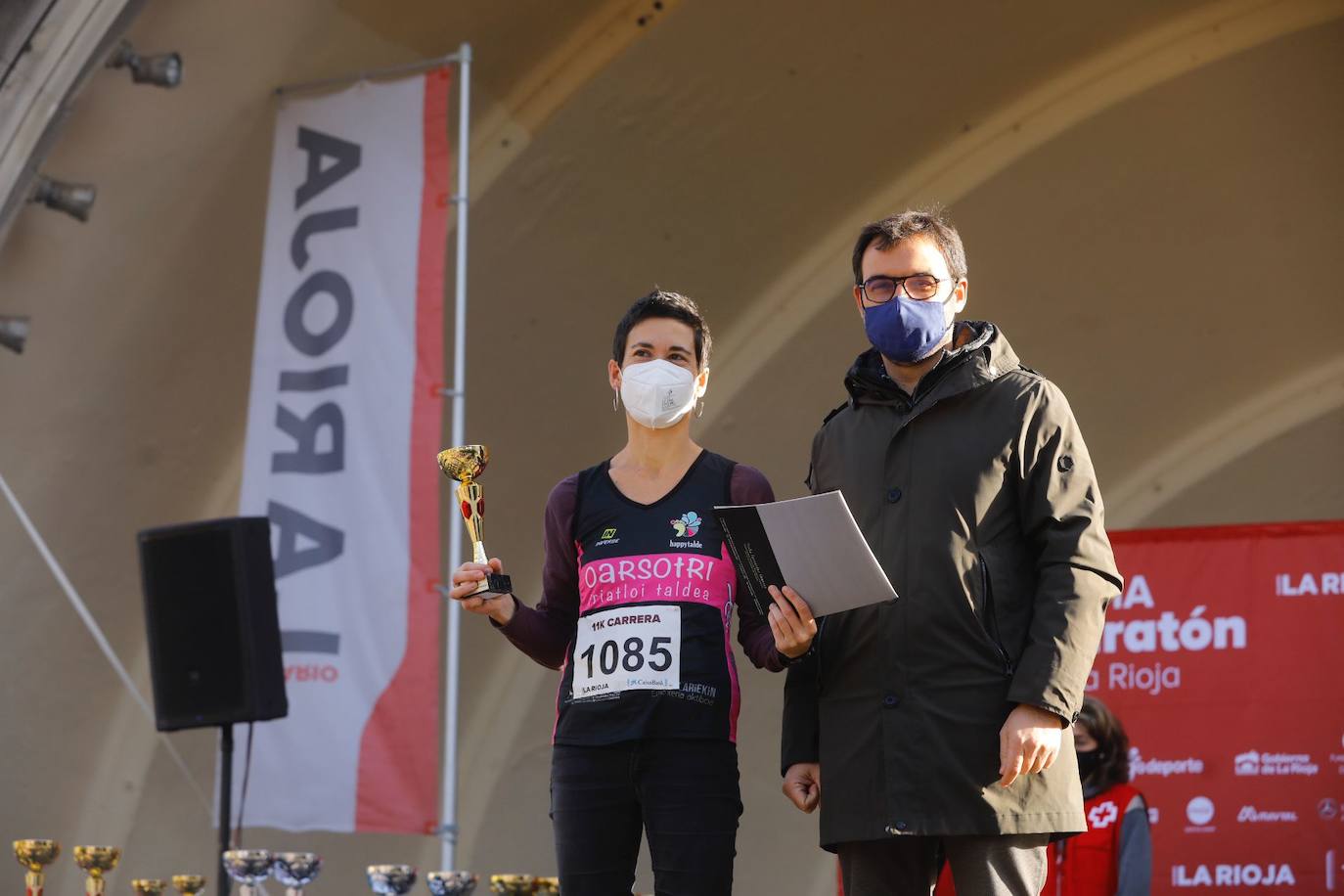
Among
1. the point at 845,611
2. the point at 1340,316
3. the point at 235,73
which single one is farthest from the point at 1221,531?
the point at 235,73

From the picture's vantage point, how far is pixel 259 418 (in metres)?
5.00

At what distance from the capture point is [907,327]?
2246 millimetres

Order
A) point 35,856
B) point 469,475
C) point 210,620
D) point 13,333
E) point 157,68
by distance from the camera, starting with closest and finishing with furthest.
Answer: point 469,475 < point 35,856 < point 210,620 < point 157,68 < point 13,333

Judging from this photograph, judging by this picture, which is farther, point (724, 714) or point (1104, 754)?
point (1104, 754)

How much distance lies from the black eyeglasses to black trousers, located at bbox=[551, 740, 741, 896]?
2.43ft

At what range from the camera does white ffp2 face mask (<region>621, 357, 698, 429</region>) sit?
255cm

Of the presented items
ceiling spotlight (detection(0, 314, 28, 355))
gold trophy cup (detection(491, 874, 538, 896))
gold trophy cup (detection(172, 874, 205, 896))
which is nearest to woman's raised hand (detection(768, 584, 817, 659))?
gold trophy cup (detection(491, 874, 538, 896))

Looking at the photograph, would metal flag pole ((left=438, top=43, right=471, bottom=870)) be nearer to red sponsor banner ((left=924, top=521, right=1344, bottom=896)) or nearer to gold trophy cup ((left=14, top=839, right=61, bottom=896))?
gold trophy cup ((left=14, top=839, right=61, bottom=896))

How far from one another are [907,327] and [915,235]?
0.52ft

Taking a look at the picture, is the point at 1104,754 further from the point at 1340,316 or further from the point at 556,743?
the point at 1340,316

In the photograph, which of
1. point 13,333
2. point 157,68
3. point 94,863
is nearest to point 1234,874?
point 94,863

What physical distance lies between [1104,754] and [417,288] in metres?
2.49

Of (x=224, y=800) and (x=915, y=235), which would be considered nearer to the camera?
(x=915, y=235)

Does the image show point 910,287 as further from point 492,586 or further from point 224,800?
point 224,800
